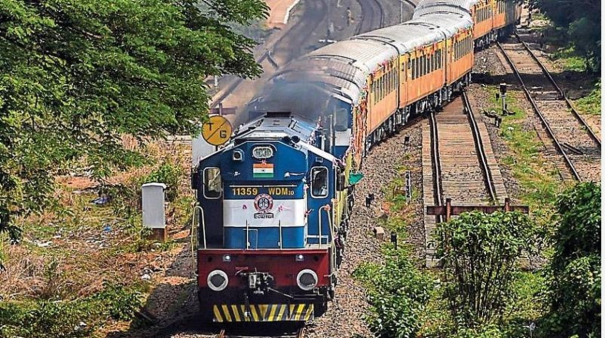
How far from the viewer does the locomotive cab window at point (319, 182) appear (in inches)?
481

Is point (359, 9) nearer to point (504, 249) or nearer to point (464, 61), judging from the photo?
point (464, 61)

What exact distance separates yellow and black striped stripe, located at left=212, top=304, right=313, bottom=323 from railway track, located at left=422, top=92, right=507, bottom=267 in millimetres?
3333

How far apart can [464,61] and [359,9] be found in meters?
4.05

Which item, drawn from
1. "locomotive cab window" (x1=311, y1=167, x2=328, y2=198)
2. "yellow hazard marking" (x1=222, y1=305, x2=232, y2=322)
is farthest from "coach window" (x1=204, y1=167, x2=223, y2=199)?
"yellow hazard marking" (x1=222, y1=305, x2=232, y2=322)

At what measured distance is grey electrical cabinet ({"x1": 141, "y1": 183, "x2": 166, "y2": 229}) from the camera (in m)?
16.5

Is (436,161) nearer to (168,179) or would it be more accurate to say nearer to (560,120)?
(168,179)

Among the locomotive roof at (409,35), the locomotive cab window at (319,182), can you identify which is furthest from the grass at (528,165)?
the locomotive cab window at (319,182)

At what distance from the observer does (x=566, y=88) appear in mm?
37094

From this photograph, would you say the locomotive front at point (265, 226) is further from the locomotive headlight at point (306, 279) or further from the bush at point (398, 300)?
the bush at point (398, 300)

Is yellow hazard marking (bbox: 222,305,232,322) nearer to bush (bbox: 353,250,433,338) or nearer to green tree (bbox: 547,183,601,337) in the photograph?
bush (bbox: 353,250,433,338)

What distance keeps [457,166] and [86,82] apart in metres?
13.4

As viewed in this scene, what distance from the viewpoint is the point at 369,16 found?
36.5 m

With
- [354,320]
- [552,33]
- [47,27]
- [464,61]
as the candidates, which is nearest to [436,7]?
[464,61]

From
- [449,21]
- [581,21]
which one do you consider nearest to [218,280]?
[449,21]
